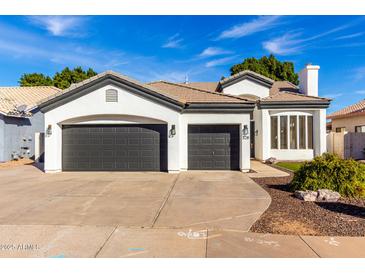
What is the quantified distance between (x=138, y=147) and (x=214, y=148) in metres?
3.80

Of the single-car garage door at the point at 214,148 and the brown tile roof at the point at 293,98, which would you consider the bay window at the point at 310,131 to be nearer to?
the brown tile roof at the point at 293,98

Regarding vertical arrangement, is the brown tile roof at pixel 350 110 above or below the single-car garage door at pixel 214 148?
above

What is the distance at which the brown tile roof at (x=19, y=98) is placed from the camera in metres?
17.3

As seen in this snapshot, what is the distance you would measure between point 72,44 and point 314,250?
1574 centimetres

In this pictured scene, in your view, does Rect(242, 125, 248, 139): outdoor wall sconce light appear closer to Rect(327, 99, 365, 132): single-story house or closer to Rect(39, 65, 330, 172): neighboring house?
Rect(39, 65, 330, 172): neighboring house

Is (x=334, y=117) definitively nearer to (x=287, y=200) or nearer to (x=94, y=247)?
(x=287, y=200)

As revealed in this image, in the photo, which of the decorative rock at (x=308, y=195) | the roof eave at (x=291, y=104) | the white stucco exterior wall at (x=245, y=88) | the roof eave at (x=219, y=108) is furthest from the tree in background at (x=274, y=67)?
the decorative rock at (x=308, y=195)

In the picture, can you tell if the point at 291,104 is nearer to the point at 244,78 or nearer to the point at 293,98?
the point at 293,98

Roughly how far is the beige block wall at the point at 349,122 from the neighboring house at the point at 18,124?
24962 millimetres

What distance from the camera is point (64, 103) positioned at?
1247 cm

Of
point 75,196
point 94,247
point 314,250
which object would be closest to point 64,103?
point 75,196

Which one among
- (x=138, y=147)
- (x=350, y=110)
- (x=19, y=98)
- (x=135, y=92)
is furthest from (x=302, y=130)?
(x=19, y=98)

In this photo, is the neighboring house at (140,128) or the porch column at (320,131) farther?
the porch column at (320,131)

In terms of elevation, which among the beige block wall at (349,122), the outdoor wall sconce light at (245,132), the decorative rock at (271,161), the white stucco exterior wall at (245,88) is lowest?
Result: the decorative rock at (271,161)
